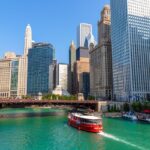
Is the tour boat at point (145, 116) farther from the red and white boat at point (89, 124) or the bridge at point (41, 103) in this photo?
the bridge at point (41, 103)

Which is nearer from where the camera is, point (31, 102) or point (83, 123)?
point (83, 123)

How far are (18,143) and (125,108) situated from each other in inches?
4248

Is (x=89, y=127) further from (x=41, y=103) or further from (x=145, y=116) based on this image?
(x=41, y=103)

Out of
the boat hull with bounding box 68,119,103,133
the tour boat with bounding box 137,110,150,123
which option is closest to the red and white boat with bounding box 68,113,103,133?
the boat hull with bounding box 68,119,103,133

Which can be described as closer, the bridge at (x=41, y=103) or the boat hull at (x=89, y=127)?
the boat hull at (x=89, y=127)

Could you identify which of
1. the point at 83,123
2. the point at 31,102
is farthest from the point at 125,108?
the point at 83,123

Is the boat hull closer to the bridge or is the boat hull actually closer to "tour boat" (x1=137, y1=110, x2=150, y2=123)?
"tour boat" (x1=137, y1=110, x2=150, y2=123)

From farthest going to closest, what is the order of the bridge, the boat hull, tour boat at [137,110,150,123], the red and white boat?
the bridge → tour boat at [137,110,150,123] → the red and white boat → the boat hull

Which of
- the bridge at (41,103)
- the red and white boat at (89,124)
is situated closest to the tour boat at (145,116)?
the red and white boat at (89,124)

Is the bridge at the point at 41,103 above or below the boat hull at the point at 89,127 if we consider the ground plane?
above

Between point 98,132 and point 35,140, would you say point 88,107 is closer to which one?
point 98,132

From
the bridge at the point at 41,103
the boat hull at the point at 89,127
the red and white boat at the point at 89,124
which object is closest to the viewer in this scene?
the boat hull at the point at 89,127

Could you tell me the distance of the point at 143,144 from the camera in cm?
6569

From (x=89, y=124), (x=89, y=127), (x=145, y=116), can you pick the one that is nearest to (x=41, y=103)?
(x=145, y=116)
